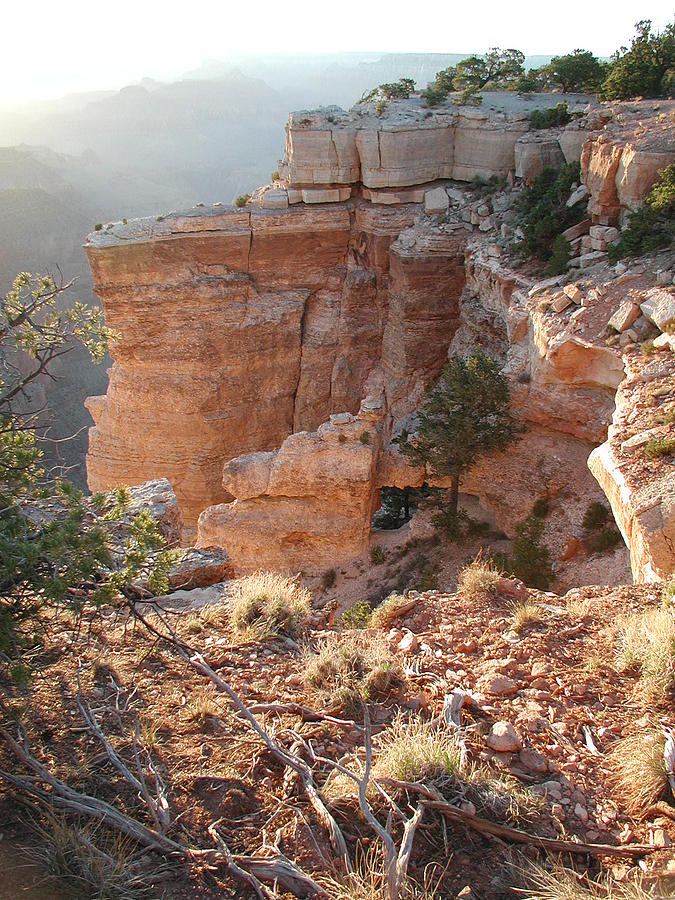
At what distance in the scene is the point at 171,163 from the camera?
98125 mm

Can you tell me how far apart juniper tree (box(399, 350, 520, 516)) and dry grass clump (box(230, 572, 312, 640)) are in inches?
293

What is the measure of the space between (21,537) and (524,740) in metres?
3.86

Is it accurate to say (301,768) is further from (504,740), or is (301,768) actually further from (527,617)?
(527,617)

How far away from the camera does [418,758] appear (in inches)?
167

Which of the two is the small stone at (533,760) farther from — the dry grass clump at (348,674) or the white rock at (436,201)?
the white rock at (436,201)

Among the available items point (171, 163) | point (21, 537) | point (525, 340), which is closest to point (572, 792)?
point (21, 537)

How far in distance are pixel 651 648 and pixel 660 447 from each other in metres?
4.12

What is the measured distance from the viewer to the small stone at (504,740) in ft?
15.0

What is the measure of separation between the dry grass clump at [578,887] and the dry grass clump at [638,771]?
596 millimetres

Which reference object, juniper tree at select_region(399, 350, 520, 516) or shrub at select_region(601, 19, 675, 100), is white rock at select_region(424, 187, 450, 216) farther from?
juniper tree at select_region(399, 350, 520, 516)

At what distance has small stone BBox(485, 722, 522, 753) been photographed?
180 inches

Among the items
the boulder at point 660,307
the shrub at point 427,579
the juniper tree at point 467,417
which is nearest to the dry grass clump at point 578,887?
the boulder at point 660,307

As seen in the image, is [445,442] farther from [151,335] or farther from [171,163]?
[171,163]

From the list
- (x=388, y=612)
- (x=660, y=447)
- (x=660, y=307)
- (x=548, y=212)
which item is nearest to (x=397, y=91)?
(x=548, y=212)
